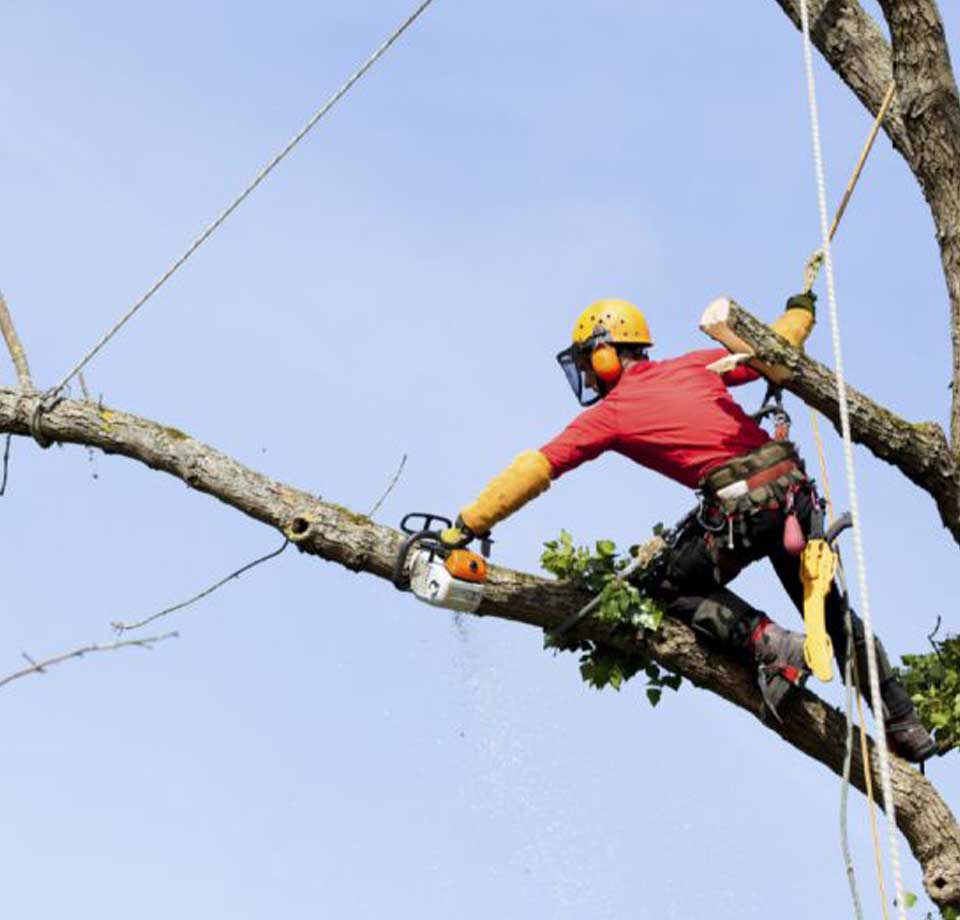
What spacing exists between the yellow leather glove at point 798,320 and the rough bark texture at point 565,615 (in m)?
1.24

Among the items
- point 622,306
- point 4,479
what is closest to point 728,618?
point 622,306

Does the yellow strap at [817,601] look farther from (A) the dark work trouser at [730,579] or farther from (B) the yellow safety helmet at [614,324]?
(B) the yellow safety helmet at [614,324]

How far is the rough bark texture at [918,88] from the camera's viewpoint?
836 centimetres

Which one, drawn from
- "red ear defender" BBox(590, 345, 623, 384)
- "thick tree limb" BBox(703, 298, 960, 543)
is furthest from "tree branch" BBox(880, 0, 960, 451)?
"red ear defender" BBox(590, 345, 623, 384)

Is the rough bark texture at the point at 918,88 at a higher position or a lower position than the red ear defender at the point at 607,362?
higher

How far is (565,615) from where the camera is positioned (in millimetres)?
7859

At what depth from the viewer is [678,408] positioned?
7.75 metres

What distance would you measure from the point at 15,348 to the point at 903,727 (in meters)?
4.15

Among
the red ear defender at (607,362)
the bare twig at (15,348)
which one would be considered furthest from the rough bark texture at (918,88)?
the bare twig at (15,348)

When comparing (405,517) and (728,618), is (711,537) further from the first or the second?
(405,517)

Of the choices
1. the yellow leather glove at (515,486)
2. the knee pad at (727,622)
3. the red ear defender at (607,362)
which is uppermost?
the red ear defender at (607,362)

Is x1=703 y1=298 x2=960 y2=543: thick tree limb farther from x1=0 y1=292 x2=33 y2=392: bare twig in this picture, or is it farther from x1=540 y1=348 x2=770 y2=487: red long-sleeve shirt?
x1=0 y1=292 x2=33 y2=392: bare twig

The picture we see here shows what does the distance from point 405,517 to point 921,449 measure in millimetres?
1986

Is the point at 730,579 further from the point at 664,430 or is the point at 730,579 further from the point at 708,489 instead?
the point at 664,430
